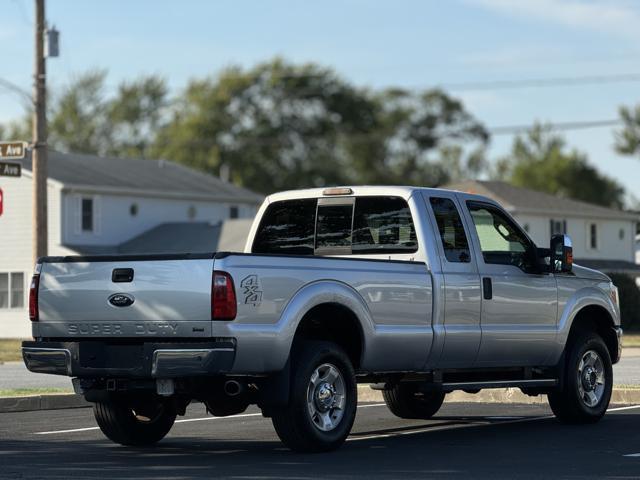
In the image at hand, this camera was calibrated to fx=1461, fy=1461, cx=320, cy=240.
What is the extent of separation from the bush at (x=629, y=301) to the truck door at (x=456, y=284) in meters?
36.6

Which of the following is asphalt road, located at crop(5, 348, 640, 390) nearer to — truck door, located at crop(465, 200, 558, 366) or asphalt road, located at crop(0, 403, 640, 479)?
asphalt road, located at crop(0, 403, 640, 479)

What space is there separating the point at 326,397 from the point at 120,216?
136ft

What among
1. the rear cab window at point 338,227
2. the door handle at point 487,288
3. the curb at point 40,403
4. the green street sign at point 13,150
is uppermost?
the green street sign at point 13,150

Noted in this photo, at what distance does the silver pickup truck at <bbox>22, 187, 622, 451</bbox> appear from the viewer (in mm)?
11266

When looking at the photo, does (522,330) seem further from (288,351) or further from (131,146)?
(131,146)

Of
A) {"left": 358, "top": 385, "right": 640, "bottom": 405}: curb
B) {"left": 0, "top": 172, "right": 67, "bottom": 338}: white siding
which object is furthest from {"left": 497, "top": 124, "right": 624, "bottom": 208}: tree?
{"left": 358, "top": 385, "right": 640, "bottom": 405}: curb

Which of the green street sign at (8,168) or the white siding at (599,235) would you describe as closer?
the green street sign at (8,168)

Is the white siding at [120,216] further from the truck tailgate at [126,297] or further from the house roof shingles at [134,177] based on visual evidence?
the truck tailgate at [126,297]

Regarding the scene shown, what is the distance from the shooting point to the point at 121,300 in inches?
455

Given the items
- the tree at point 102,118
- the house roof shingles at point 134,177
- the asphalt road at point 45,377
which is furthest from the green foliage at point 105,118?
the asphalt road at point 45,377

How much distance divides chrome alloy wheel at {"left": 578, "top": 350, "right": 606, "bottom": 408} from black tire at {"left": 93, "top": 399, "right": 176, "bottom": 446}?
4.20 m

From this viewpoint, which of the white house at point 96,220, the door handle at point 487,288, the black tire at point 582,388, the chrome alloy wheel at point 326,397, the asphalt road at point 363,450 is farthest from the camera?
the white house at point 96,220

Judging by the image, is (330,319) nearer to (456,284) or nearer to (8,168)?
(456,284)

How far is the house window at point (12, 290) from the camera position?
165ft
